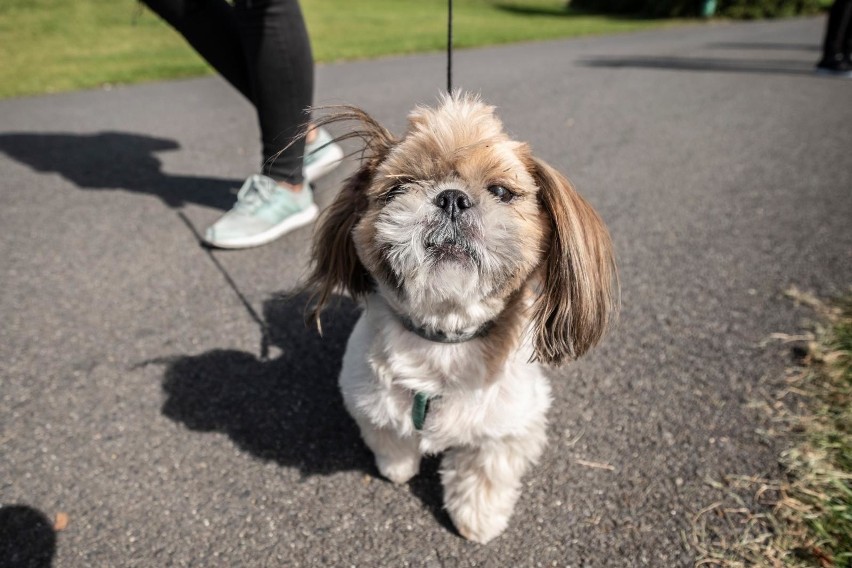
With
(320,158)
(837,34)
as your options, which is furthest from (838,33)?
(320,158)

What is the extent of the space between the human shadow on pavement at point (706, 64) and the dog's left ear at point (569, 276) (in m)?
9.99

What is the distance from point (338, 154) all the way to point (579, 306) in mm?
3448

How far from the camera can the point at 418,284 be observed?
1.68 meters

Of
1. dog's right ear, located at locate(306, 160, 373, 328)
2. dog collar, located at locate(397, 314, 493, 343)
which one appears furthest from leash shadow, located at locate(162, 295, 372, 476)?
dog collar, located at locate(397, 314, 493, 343)

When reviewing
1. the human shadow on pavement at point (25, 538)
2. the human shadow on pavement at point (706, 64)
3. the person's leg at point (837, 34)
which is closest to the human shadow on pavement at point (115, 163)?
the human shadow on pavement at point (25, 538)

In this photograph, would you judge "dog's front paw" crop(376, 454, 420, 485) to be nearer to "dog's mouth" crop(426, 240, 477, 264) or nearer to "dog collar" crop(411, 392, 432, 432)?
"dog collar" crop(411, 392, 432, 432)

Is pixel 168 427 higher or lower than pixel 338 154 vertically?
lower

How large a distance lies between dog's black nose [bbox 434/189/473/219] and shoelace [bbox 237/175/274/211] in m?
2.24

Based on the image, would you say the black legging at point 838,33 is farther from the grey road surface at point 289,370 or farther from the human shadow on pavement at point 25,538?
the human shadow on pavement at point 25,538

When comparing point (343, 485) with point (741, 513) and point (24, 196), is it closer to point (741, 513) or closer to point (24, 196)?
point (741, 513)

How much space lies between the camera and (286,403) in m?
2.53

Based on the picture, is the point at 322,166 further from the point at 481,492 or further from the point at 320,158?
the point at 481,492

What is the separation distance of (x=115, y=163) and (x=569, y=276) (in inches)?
194

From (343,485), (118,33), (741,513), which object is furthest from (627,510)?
(118,33)
